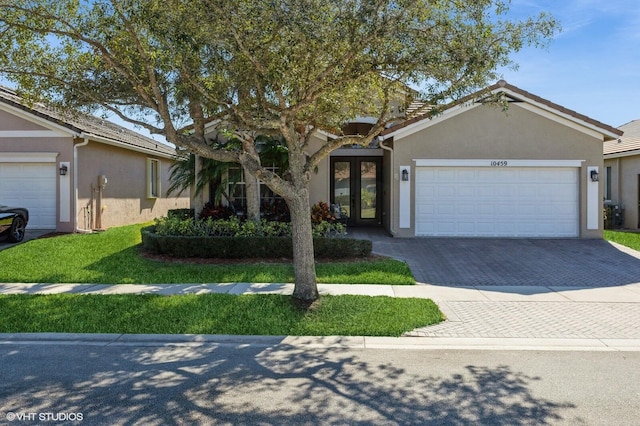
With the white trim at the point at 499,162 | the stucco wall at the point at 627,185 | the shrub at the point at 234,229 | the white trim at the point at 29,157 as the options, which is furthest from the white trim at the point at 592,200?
the white trim at the point at 29,157

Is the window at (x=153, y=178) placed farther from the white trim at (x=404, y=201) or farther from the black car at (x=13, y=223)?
the white trim at (x=404, y=201)

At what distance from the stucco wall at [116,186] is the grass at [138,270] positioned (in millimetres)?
4085

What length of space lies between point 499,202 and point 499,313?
8242 mm

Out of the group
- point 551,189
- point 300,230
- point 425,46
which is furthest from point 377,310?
point 551,189

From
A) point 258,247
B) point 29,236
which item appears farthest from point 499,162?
point 29,236

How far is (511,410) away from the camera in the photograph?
443 cm

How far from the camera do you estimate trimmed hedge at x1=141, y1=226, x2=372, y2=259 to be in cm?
1173

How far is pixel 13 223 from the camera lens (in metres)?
13.8

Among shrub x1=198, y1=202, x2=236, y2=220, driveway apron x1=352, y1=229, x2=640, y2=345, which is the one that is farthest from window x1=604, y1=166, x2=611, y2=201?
shrub x1=198, y1=202, x2=236, y2=220

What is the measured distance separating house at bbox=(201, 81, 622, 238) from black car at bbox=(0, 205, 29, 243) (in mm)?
8667

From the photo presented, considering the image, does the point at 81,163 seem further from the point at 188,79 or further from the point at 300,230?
the point at 300,230

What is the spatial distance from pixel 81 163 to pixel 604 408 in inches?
636

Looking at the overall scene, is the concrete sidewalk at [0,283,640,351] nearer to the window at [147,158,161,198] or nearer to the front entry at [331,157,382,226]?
the front entry at [331,157,382,226]

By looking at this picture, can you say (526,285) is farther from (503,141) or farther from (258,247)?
(503,141)
